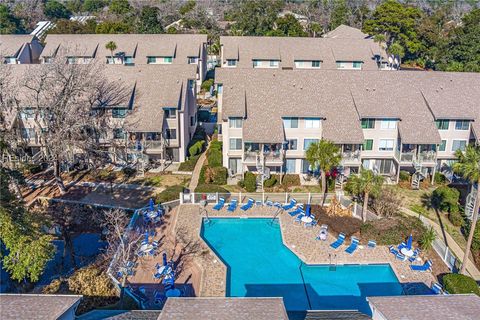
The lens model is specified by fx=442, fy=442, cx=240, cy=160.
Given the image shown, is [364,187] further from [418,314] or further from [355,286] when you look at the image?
[418,314]

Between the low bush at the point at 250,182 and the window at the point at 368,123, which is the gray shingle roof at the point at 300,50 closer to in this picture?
the window at the point at 368,123

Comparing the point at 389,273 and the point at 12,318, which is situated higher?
the point at 12,318

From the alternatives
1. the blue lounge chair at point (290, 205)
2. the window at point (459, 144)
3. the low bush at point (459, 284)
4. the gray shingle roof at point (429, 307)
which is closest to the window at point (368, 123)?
the window at point (459, 144)

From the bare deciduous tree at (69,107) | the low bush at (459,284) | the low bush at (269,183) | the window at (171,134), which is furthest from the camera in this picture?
the window at (171,134)

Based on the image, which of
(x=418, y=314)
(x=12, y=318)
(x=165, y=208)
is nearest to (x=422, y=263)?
(x=418, y=314)

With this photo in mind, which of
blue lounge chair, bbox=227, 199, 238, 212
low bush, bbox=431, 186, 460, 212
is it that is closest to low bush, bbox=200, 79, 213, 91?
blue lounge chair, bbox=227, 199, 238, 212

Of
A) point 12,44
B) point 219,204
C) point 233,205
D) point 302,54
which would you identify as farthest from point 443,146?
point 12,44
